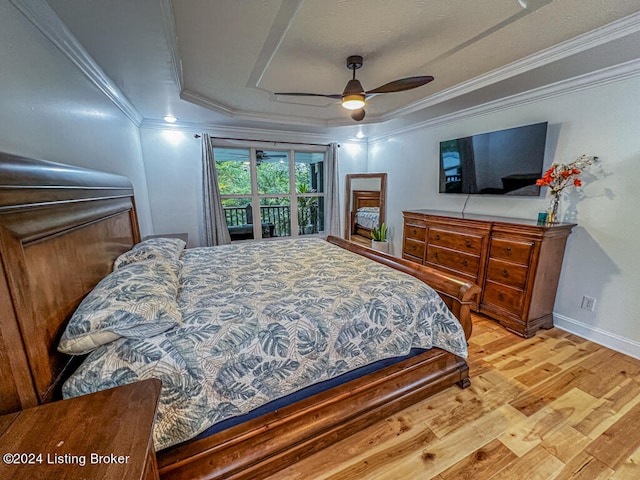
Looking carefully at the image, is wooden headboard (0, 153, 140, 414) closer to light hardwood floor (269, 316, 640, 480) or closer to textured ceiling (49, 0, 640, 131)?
textured ceiling (49, 0, 640, 131)

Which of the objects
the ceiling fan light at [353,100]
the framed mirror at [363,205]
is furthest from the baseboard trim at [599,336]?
the framed mirror at [363,205]

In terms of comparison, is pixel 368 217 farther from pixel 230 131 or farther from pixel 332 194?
pixel 230 131

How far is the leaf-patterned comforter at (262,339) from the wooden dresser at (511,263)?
1.20 m

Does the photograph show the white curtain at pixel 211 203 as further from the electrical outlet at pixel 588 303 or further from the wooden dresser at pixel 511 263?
the electrical outlet at pixel 588 303

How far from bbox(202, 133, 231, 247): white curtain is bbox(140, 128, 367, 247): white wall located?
0.40ft

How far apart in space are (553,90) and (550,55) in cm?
62

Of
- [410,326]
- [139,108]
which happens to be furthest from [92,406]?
[139,108]

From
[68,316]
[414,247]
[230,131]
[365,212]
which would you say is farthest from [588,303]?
[230,131]

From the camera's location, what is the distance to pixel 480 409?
1.63m

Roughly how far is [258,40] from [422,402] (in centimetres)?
272

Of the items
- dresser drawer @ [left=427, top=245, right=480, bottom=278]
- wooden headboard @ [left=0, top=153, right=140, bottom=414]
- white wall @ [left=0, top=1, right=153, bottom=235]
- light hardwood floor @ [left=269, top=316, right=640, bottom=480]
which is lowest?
light hardwood floor @ [left=269, top=316, right=640, bottom=480]

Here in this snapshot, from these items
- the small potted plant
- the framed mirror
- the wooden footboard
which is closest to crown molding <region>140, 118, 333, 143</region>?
the framed mirror

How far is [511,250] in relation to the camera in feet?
7.98

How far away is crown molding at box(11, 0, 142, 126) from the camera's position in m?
1.30
